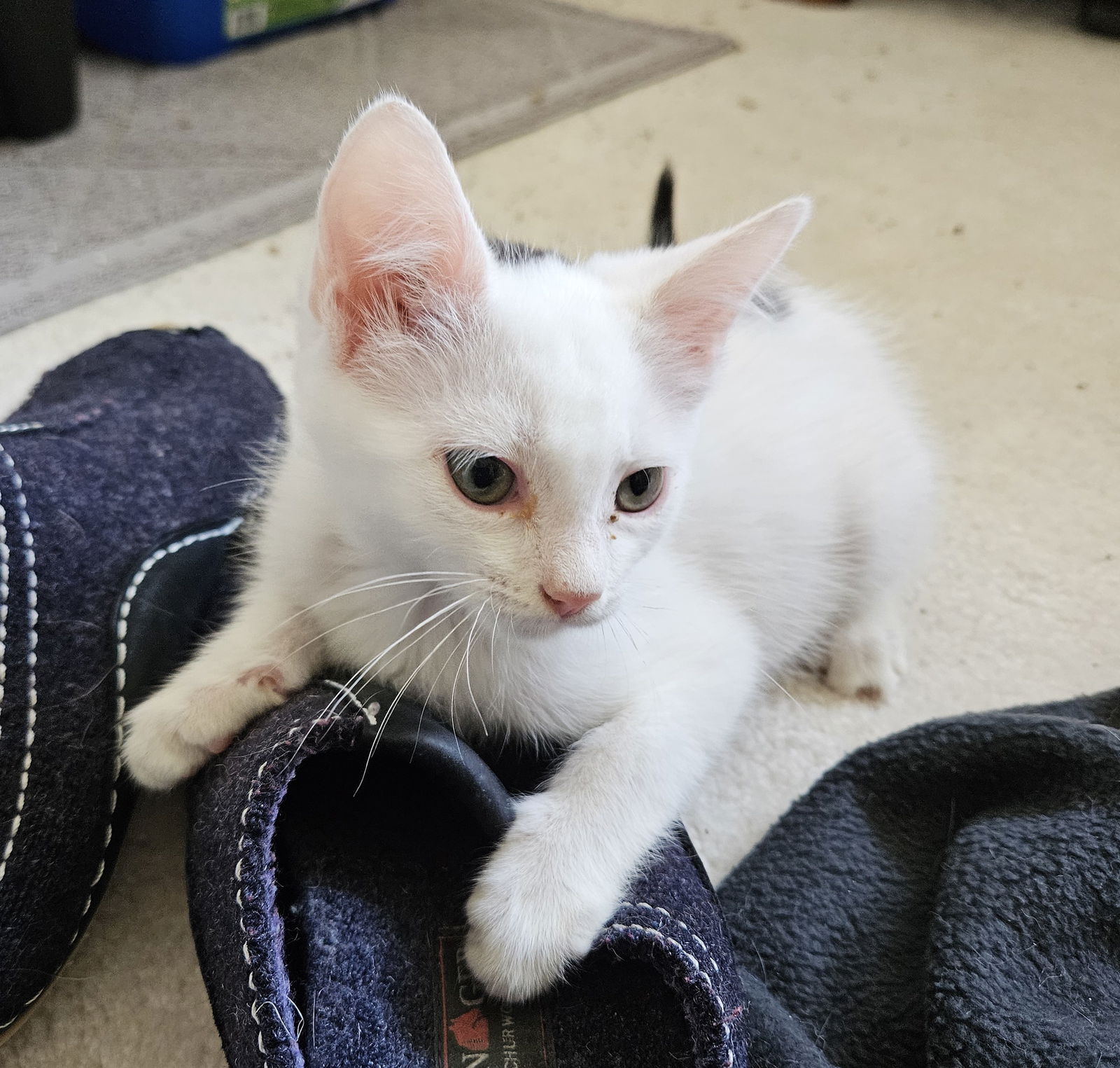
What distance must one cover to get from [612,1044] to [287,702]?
0.38 metres

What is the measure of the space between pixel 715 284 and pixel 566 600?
300mm

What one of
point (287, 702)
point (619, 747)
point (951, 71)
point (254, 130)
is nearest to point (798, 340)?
point (619, 747)

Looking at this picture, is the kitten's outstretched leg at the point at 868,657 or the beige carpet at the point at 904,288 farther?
the kitten's outstretched leg at the point at 868,657

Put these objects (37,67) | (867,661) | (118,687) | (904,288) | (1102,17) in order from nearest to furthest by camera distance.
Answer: (118,687), (867,661), (904,288), (37,67), (1102,17)

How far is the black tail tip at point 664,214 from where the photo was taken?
50.8 inches

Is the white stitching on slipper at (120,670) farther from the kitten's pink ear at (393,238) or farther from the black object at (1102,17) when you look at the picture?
the black object at (1102,17)

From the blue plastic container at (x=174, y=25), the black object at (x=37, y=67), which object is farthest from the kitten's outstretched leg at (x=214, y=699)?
the blue plastic container at (x=174, y=25)

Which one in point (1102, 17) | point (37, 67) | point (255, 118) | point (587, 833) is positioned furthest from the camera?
point (1102, 17)

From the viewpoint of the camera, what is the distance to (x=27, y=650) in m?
0.88

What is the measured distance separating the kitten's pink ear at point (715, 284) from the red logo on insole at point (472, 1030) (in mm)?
548

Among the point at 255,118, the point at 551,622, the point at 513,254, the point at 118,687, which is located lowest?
the point at 255,118

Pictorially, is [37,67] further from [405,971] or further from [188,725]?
[405,971]

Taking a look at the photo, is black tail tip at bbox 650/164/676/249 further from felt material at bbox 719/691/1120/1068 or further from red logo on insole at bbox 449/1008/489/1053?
red logo on insole at bbox 449/1008/489/1053

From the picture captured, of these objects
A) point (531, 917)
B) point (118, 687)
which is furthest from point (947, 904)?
point (118, 687)
